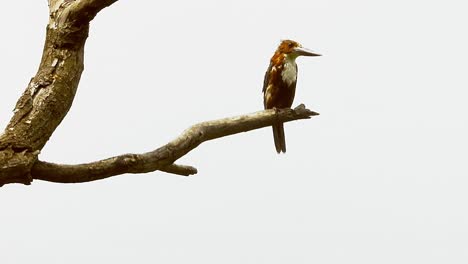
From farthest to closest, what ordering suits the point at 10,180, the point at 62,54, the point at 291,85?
the point at 291,85, the point at 62,54, the point at 10,180

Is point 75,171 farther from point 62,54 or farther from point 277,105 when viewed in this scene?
point 277,105

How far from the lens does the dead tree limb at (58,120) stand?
2713mm

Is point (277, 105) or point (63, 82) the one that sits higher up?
point (277, 105)

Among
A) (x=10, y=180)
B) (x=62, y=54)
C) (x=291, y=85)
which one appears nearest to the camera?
(x=10, y=180)

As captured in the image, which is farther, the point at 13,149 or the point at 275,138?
the point at 275,138

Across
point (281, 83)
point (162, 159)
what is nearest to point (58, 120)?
point (162, 159)

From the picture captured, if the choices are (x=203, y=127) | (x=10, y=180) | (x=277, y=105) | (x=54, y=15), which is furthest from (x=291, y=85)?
(x=10, y=180)

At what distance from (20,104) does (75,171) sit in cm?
36

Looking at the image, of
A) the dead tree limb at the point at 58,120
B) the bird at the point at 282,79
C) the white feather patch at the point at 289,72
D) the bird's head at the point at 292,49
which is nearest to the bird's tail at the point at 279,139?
the bird at the point at 282,79

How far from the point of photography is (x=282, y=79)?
522 cm

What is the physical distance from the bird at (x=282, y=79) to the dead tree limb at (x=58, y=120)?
7.28 ft

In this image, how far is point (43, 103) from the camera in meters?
2.81

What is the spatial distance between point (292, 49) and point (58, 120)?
2.72 meters

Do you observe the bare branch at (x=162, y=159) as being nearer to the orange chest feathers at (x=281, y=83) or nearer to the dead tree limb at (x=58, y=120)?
the dead tree limb at (x=58, y=120)
